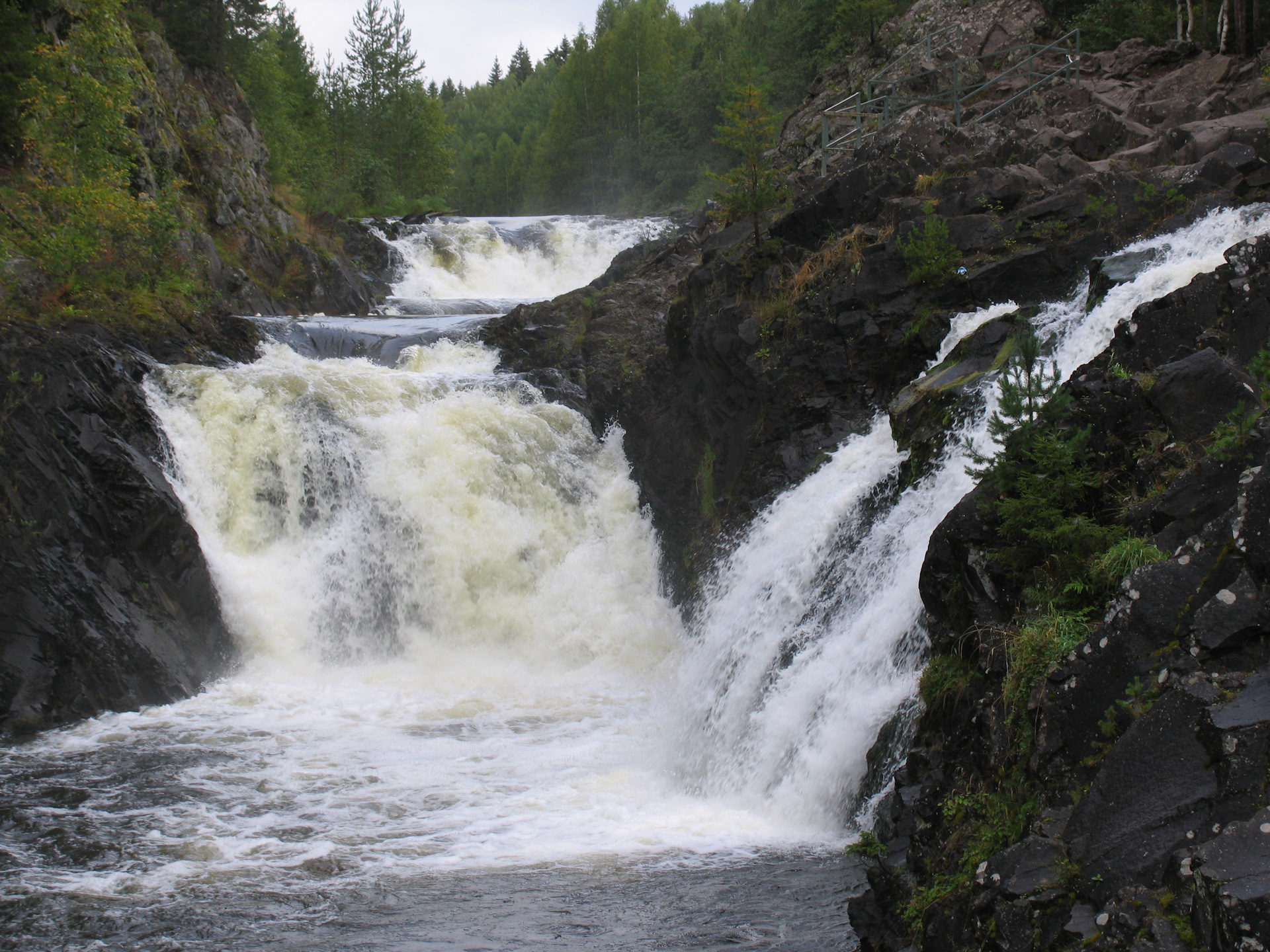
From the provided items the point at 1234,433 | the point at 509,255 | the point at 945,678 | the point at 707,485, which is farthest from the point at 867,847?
the point at 509,255

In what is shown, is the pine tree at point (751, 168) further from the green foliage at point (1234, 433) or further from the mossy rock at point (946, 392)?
the green foliage at point (1234, 433)

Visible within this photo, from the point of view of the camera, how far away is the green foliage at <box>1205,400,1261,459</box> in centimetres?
534

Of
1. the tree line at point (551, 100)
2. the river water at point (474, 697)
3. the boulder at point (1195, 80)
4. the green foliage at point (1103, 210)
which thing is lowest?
the river water at point (474, 697)

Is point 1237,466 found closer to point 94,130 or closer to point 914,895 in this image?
point 914,895

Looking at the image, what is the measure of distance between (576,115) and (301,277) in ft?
109

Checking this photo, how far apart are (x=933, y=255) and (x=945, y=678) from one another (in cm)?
747

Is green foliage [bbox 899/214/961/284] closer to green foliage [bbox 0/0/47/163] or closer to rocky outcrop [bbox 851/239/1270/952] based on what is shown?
rocky outcrop [bbox 851/239/1270/952]

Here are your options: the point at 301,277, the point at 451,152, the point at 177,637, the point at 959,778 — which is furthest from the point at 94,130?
the point at 451,152

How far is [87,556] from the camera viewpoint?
1305cm

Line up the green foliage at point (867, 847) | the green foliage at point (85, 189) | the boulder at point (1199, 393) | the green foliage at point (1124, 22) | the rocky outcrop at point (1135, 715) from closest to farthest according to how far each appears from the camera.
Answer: the rocky outcrop at point (1135, 715) < the boulder at point (1199, 393) < the green foliage at point (867, 847) < the green foliage at point (85, 189) < the green foliage at point (1124, 22)

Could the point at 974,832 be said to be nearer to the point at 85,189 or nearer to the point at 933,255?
the point at 933,255

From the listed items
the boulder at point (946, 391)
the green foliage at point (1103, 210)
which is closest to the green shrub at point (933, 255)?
the green foliage at point (1103, 210)

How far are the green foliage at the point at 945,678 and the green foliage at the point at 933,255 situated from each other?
7050 mm

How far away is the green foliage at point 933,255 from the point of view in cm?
1245
